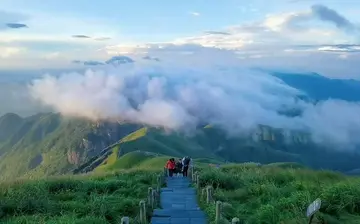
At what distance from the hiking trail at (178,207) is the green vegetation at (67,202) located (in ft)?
3.05

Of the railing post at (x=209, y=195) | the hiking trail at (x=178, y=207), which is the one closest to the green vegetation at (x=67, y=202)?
the hiking trail at (x=178, y=207)

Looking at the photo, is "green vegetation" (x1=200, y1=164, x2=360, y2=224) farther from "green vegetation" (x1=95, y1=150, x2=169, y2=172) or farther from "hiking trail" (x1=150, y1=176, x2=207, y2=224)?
"green vegetation" (x1=95, y1=150, x2=169, y2=172)

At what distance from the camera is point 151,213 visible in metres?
16.0

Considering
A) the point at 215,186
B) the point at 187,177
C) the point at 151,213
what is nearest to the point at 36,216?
the point at 151,213

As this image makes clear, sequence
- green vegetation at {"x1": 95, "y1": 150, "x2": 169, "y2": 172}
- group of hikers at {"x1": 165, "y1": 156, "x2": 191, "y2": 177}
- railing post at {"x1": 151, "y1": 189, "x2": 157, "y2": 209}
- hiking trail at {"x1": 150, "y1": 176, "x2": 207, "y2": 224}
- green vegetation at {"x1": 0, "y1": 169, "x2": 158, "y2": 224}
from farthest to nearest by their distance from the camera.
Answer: green vegetation at {"x1": 95, "y1": 150, "x2": 169, "y2": 172} → group of hikers at {"x1": 165, "y1": 156, "x2": 191, "y2": 177} → railing post at {"x1": 151, "y1": 189, "x2": 157, "y2": 209} → hiking trail at {"x1": 150, "y1": 176, "x2": 207, "y2": 224} → green vegetation at {"x1": 0, "y1": 169, "x2": 158, "y2": 224}

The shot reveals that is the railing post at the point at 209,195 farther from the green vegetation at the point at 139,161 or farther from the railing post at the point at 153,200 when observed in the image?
the green vegetation at the point at 139,161

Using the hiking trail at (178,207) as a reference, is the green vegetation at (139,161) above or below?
below

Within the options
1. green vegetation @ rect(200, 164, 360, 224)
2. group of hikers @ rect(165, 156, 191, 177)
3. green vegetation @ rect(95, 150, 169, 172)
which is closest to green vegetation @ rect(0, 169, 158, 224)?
green vegetation @ rect(200, 164, 360, 224)

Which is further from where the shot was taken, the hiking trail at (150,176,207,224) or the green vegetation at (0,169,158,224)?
the hiking trail at (150,176,207,224)

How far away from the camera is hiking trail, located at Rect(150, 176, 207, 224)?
49.5 ft

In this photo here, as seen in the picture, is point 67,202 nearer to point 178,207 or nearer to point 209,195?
point 178,207

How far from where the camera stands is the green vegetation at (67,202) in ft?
46.8

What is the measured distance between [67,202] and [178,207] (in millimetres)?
3995

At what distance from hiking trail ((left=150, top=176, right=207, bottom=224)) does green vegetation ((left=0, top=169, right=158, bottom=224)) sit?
93 cm
